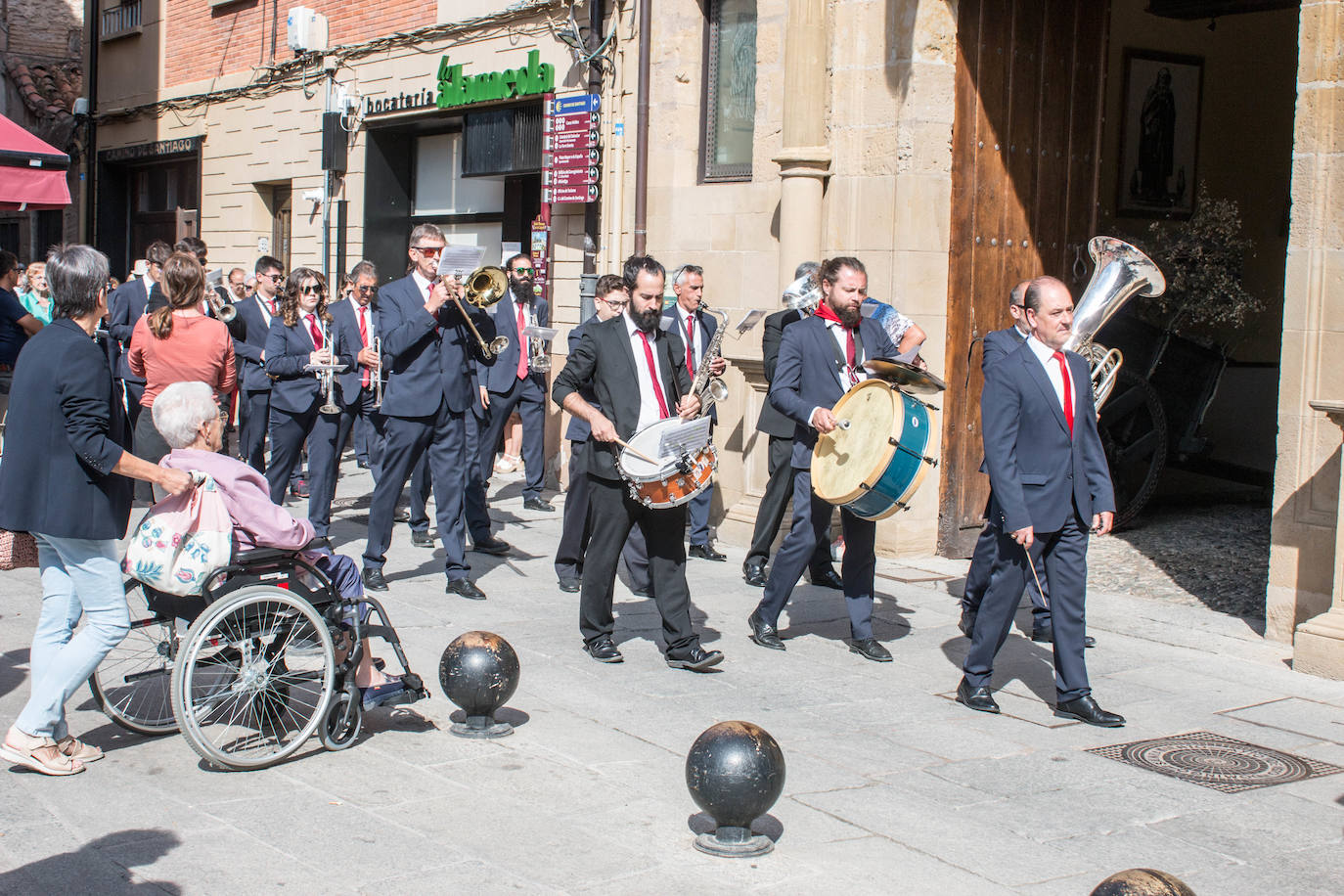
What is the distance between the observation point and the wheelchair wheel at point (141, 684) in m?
5.43

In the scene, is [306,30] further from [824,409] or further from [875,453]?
[875,453]

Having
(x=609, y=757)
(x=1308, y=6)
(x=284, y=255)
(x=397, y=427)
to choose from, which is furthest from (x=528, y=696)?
(x=284, y=255)

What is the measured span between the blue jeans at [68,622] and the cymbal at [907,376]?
11.3 feet

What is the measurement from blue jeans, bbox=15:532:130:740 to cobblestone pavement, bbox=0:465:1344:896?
275 mm

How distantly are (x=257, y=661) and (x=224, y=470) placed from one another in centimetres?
71

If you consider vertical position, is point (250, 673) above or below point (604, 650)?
above

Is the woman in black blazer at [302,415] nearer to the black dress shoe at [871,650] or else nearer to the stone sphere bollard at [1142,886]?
the black dress shoe at [871,650]

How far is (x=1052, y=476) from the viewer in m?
6.01

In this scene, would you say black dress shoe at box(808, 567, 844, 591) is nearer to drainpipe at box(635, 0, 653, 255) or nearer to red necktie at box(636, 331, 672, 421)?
red necktie at box(636, 331, 672, 421)

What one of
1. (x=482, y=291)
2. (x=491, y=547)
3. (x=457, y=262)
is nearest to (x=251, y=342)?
(x=491, y=547)

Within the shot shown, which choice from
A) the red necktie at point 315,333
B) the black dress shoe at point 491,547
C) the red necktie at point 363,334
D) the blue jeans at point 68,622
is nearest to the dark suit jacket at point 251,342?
the red necktie at point 315,333

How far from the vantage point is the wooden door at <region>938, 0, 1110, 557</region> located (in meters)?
9.74

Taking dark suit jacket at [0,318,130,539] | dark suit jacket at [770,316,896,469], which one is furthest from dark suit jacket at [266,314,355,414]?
dark suit jacket at [0,318,130,539]

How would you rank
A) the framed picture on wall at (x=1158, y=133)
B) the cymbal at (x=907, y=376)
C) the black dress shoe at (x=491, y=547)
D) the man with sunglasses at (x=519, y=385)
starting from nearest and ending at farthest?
the cymbal at (x=907, y=376) → the black dress shoe at (x=491, y=547) → the man with sunglasses at (x=519, y=385) → the framed picture on wall at (x=1158, y=133)
